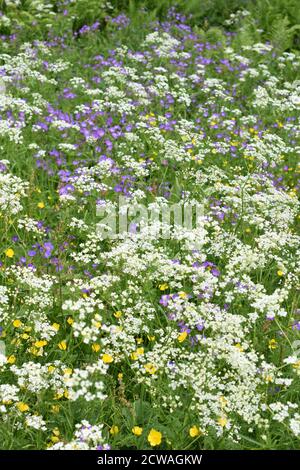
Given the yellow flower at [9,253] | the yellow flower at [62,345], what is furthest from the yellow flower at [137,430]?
the yellow flower at [9,253]

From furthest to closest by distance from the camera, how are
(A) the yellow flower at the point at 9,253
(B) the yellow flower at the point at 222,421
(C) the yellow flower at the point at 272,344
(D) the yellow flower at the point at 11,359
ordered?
(A) the yellow flower at the point at 9,253 → (C) the yellow flower at the point at 272,344 → (D) the yellow flower at the point at 11,359 → (B) the yellow flower at the point at 222,421

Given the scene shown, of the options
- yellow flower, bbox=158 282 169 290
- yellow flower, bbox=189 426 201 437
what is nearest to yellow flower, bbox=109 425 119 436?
yellow flower, bbox=189 426 201 437

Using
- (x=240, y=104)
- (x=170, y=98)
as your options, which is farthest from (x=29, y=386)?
(x=240, y=104)

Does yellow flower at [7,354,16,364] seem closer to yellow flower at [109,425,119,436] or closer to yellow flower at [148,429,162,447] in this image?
yellow flower at [109,425,119,436]

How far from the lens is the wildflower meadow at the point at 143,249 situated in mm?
3443

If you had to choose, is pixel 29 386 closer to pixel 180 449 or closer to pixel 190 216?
pixel 180 449

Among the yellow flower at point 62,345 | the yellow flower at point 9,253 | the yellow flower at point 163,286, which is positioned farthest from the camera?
the yellow flower at point 9,253

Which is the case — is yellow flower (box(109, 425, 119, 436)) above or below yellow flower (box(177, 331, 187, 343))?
below

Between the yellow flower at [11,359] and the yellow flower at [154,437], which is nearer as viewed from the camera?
the yellow flower at [154,437]

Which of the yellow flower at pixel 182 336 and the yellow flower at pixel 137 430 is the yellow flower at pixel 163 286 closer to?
the yellow flower at pixel 182 336

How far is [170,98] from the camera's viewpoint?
743 centimetres

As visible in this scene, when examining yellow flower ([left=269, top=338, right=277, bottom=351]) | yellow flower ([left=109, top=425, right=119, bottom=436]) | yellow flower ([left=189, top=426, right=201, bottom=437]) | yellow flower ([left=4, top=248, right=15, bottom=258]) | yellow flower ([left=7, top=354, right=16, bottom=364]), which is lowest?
yellow flower ([left=109, top=425, right=119, bottom=436])

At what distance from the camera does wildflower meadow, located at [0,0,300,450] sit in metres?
3.44
